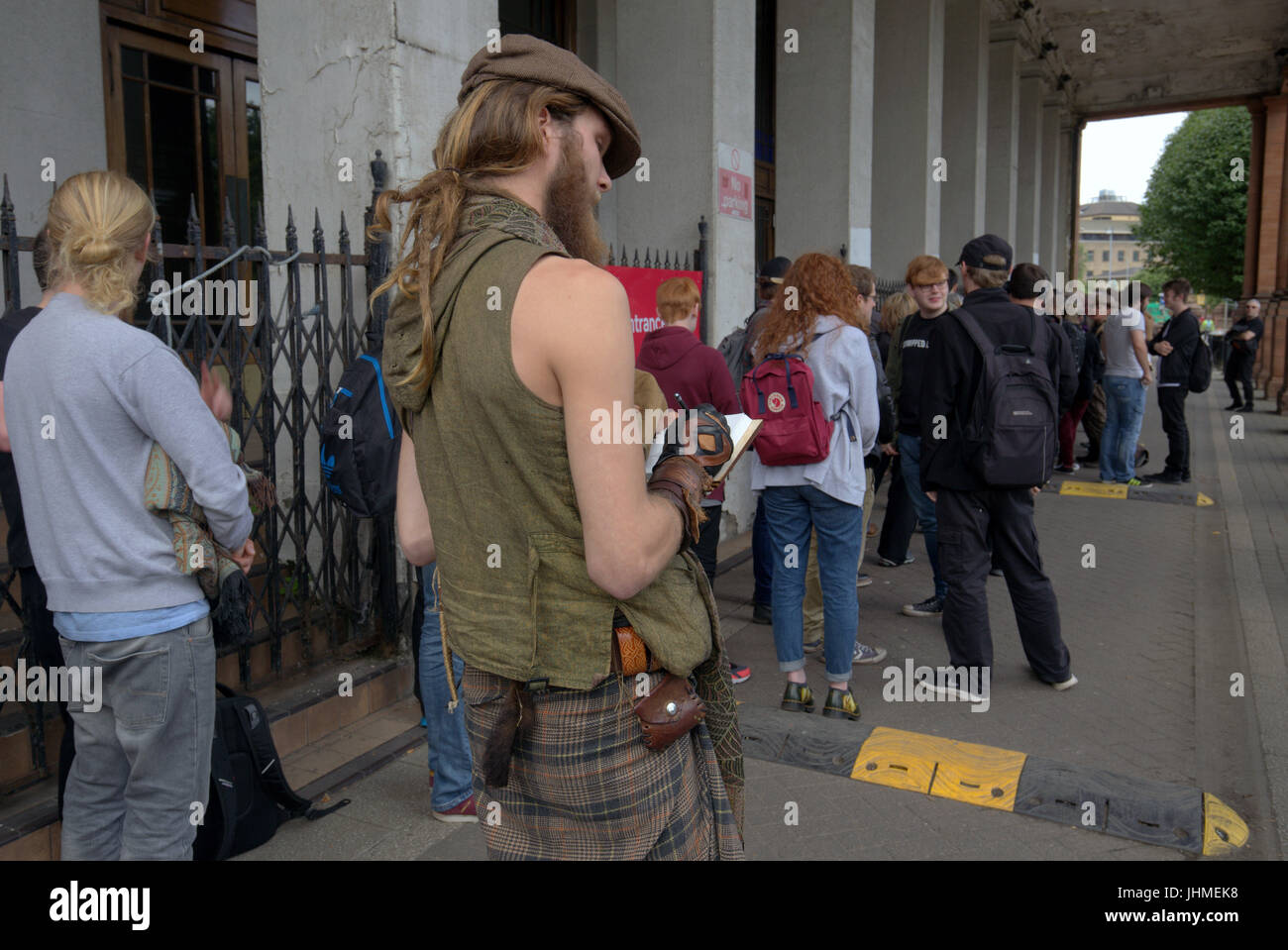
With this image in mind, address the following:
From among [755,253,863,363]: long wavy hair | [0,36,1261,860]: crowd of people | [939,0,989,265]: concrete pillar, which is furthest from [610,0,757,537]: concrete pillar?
[939,0,989,265]: concrete pillar

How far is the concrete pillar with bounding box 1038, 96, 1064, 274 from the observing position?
2388 cm

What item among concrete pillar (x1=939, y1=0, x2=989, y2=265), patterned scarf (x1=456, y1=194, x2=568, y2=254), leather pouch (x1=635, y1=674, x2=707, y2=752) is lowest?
leather pouch (x1=635, y1=674, x2=707, y2=752)

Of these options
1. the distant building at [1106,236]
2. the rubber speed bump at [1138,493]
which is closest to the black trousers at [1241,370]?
the rubber speed bump at [1138,493]

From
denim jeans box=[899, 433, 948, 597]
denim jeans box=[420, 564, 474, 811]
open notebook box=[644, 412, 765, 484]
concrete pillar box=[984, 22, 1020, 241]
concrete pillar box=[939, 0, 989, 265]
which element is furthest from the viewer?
concrete pillar box=[984, 22, 1020, 241]

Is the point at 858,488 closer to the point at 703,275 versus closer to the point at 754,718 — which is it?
the point at 754,718

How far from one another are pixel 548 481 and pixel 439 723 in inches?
88.5

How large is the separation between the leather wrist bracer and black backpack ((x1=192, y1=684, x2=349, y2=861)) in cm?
217

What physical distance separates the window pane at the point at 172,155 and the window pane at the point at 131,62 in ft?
0.43

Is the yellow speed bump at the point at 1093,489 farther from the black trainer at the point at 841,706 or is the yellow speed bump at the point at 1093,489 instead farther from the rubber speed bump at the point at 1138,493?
the black trainer at the point at 841,706

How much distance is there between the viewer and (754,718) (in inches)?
180

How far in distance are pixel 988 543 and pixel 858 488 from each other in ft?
3.20

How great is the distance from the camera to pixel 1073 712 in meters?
4.68
